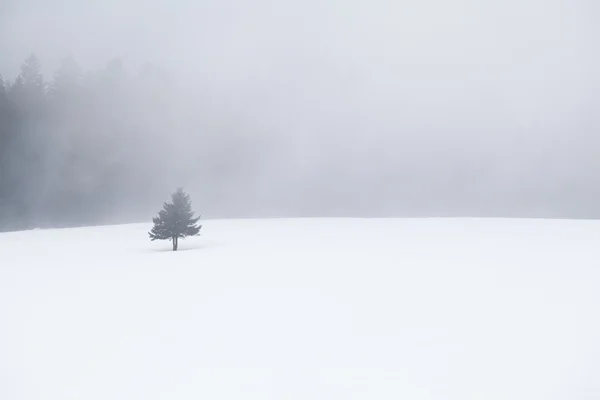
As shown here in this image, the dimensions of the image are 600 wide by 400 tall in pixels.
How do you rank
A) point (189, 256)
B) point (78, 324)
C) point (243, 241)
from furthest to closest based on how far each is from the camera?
point (243, 241), point (189, 256), point (78, 324)

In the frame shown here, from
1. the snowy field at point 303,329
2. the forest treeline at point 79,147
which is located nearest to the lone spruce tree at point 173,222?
the snowy field at point 303,329

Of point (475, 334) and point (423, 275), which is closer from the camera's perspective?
point (475, 334)

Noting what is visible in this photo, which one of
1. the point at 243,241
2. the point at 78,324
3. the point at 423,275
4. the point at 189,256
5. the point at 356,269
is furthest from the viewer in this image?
the point at 243,241

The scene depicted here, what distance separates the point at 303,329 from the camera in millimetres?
10352

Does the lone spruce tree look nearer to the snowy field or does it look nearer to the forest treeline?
the snowy field

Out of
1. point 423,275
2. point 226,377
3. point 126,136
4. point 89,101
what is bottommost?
point 226,377

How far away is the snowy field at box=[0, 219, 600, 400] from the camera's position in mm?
7633

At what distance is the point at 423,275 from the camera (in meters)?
16.6

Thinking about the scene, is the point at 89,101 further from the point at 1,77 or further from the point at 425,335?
the point at 425,335

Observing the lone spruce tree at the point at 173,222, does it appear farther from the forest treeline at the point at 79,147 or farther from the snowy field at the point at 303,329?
the forest treeline at the point at 79,147

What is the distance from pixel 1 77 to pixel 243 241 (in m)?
43.3

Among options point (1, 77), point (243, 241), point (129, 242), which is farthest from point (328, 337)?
point (1, 77)

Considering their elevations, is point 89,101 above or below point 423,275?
above

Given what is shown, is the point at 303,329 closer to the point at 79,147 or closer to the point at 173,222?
the point at 173,222
